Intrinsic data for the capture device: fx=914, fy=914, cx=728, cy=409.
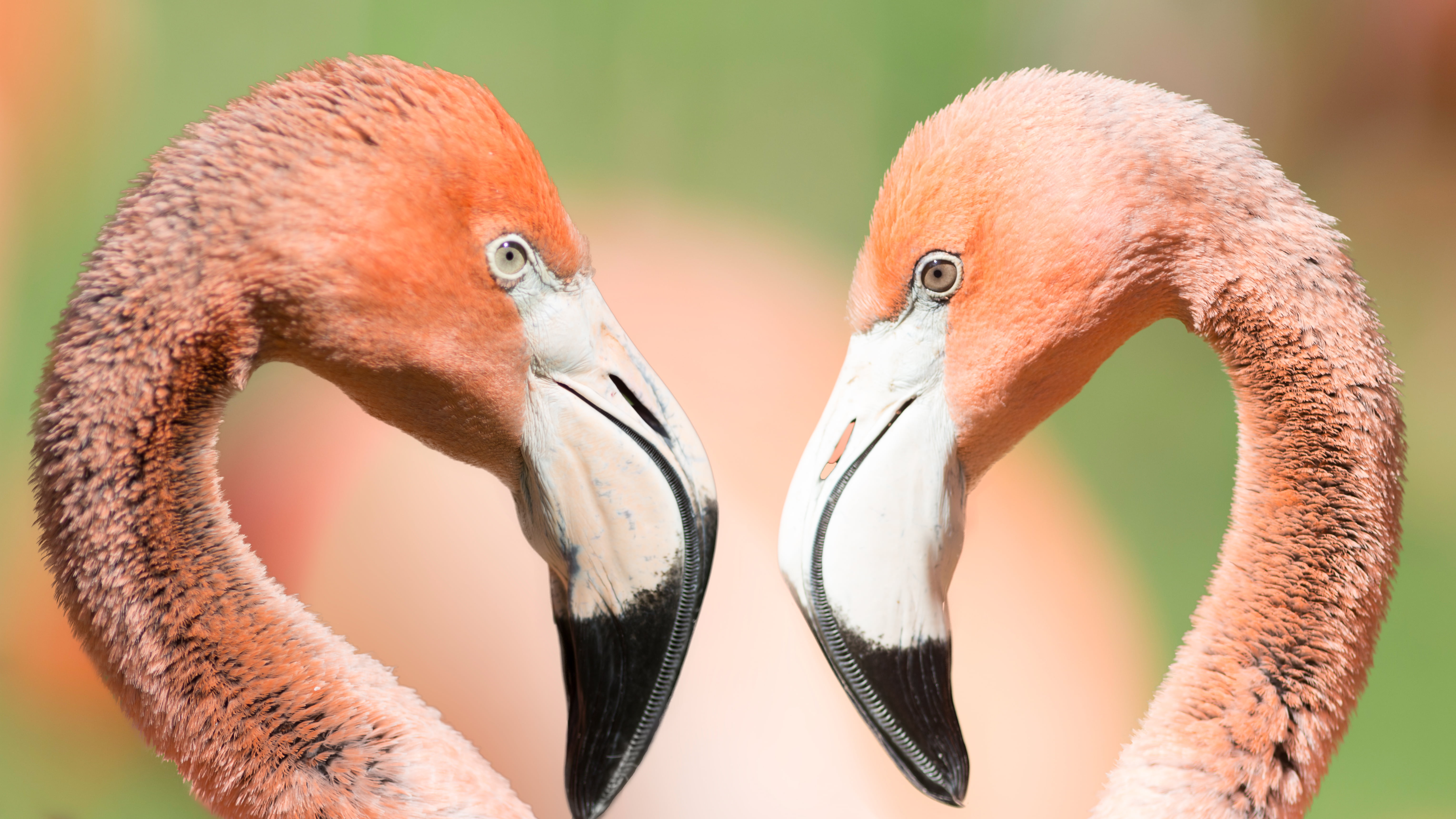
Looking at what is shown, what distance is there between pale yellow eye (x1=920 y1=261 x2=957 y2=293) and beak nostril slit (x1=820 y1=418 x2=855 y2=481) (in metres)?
0.18

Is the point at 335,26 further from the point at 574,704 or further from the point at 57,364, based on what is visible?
the point at 574,704

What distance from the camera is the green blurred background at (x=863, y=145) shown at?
1.35 meters

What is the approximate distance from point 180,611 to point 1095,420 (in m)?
1.53

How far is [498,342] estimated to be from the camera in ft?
3.19

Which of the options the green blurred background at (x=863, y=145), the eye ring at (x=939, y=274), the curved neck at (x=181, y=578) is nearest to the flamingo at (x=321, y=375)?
the curved neck at (x=181, y=578)

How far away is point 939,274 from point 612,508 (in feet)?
1.49

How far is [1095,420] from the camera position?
1768mm

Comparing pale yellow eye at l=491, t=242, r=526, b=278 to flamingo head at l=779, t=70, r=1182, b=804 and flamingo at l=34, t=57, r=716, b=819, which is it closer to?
flamingo at l=34, t=57, r=716, b=819

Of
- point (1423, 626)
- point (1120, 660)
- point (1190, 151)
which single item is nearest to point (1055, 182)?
point (1190, 151)

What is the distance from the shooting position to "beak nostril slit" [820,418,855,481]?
3.52ft

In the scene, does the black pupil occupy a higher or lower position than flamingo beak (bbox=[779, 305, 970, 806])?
higher

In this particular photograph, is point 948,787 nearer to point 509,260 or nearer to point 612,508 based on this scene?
point 612,508

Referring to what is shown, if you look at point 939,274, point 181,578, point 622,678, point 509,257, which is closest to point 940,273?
point 939,274

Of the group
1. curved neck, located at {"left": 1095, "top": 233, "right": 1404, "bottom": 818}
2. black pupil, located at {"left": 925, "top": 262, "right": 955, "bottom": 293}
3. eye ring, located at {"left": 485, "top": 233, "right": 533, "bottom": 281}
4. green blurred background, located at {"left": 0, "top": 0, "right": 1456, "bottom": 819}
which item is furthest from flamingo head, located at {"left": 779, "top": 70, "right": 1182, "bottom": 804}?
green blurred background, located at {"left": 0, "top": 0, "right": 1456, "bottom": 819}
